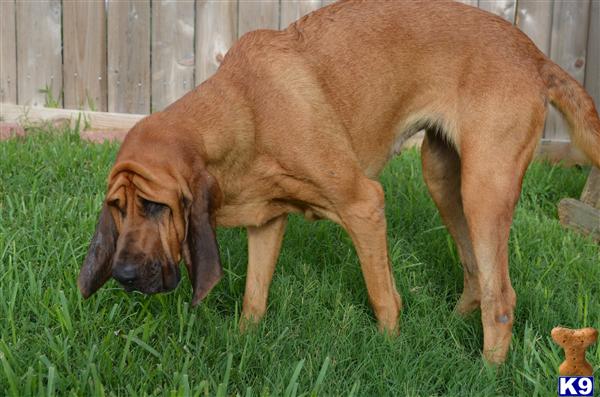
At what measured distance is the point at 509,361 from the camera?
369 centimetres

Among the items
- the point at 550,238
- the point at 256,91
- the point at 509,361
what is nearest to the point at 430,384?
the point at 509,361

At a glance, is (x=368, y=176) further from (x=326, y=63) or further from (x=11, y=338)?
(x=11, y=338)

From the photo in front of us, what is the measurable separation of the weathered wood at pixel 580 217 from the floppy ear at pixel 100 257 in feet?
10.5

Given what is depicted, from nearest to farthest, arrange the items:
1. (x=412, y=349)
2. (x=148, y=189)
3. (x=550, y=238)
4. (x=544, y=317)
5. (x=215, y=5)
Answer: (x=148, y=189) < (x=412, y=349) < (x=544, y=317) < (x=550, y=238) < (x=215, y=5)

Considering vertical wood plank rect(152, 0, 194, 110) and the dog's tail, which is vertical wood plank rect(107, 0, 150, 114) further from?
the dog's tail

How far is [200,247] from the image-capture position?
327cm

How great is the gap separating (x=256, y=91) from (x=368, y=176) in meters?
0.82

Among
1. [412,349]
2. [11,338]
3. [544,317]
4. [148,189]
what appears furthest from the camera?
[544,317]

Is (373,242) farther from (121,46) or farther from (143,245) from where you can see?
(121,46)

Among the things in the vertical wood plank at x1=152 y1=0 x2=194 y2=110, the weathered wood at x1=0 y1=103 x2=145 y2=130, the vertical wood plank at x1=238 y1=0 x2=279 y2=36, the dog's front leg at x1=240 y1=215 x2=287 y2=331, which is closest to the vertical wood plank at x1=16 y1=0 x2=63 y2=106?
the weathered wood at x1=0 y1=103 x2=145 y2=130

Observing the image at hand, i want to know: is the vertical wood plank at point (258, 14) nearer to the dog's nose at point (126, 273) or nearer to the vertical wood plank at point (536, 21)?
the vertical wood plank at point (536, 21)

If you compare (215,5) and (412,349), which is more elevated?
(215,5)


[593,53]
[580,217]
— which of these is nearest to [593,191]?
[580,217]

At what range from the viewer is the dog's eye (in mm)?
3143
